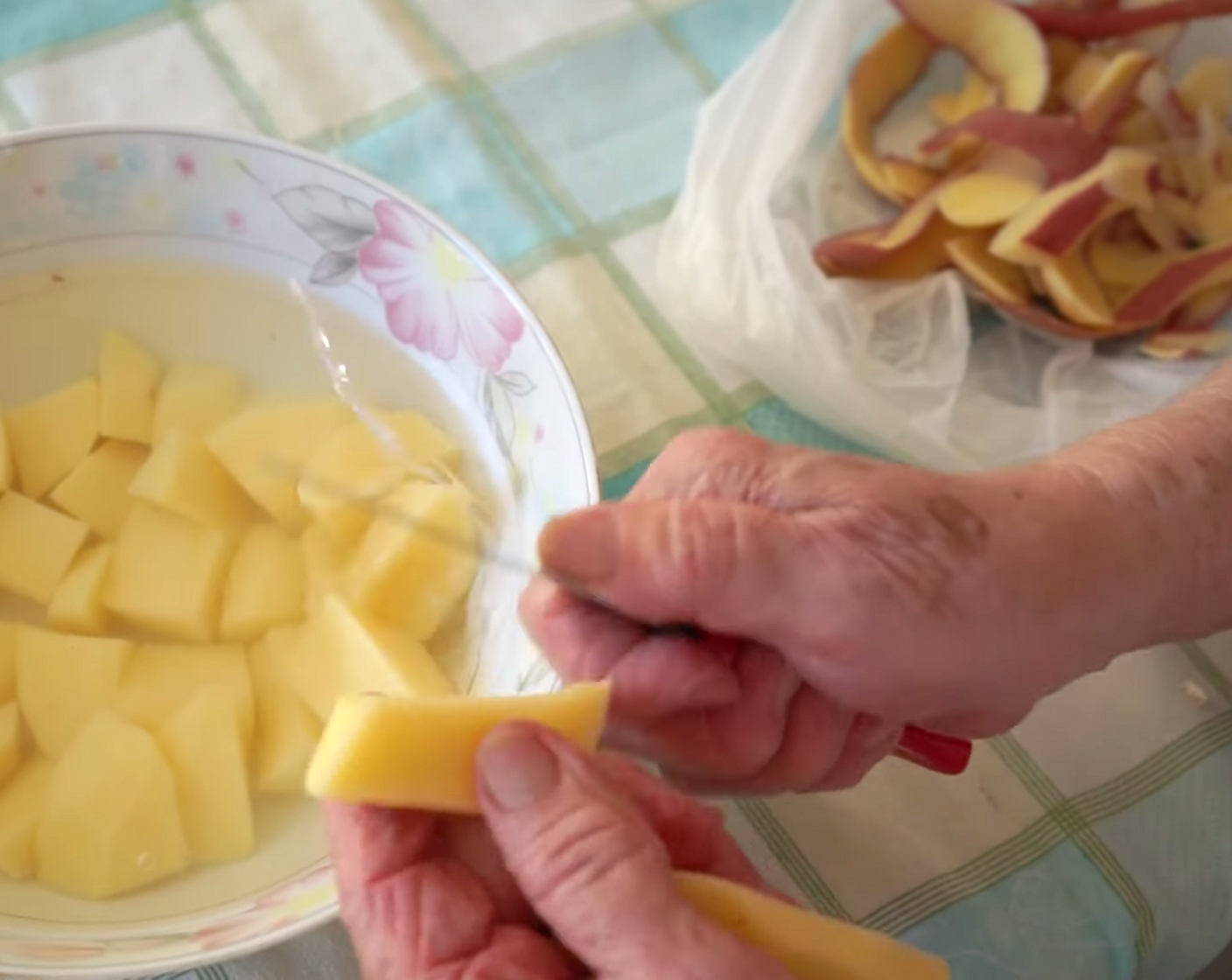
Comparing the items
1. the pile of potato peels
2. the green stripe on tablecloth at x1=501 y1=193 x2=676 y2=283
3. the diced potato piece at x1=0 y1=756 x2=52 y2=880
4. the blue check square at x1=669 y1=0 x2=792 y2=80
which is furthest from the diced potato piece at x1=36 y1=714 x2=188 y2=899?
the blue check square at x1=669 y1=0 x2=792 y2=80

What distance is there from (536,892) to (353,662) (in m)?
0.19

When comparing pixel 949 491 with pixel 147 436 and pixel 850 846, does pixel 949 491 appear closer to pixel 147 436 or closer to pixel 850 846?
pixel 850 846

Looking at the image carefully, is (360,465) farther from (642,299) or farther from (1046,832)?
(1046,832)

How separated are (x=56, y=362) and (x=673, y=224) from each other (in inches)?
14.0

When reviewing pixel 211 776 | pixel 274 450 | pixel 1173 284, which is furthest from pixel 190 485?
pixel 1173 284

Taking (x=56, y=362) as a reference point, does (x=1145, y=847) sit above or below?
below

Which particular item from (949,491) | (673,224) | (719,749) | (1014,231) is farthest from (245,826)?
(1014,231)

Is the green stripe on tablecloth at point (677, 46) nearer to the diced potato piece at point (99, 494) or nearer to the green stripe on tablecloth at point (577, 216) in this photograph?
the green stripe on tablecloth at point (577, 216)

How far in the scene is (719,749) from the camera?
1.60ft

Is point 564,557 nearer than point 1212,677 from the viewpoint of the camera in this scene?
Yes

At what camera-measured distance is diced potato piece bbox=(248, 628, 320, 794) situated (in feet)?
1.71

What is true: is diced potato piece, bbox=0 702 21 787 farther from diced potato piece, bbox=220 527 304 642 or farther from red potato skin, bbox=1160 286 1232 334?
red potato skin, bbox=1160 286 1232 334

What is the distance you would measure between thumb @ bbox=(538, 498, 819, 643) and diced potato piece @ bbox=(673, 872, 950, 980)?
0.30ft

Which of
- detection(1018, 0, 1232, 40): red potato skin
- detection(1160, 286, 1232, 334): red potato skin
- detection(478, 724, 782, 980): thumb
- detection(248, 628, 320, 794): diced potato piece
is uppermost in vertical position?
detection(478, 724, 782, 980): thumb
